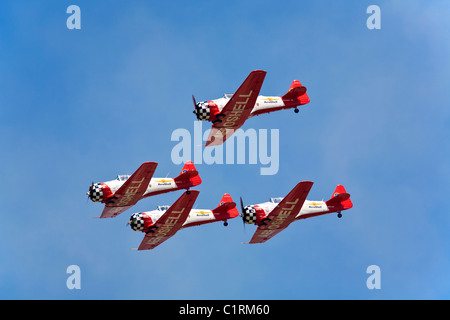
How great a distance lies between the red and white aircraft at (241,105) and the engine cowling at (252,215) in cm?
583

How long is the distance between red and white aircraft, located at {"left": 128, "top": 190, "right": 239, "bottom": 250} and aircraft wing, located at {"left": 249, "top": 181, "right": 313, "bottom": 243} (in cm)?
250

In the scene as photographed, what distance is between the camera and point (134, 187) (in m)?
76.4

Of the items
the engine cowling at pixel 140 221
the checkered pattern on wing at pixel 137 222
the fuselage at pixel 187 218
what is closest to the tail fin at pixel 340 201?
the fuselage at pixel 187 218

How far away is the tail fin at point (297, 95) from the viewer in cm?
8025

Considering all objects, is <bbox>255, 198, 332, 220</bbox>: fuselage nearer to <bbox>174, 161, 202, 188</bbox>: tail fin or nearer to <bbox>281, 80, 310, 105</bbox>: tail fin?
<bbox>174, 161, 202, 188</bbox>: tail fin

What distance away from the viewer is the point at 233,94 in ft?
247

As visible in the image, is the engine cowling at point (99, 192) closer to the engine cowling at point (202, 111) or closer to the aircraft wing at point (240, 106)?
the engine cowling at point (202, 111)

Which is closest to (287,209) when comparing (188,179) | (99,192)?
(188,179)
